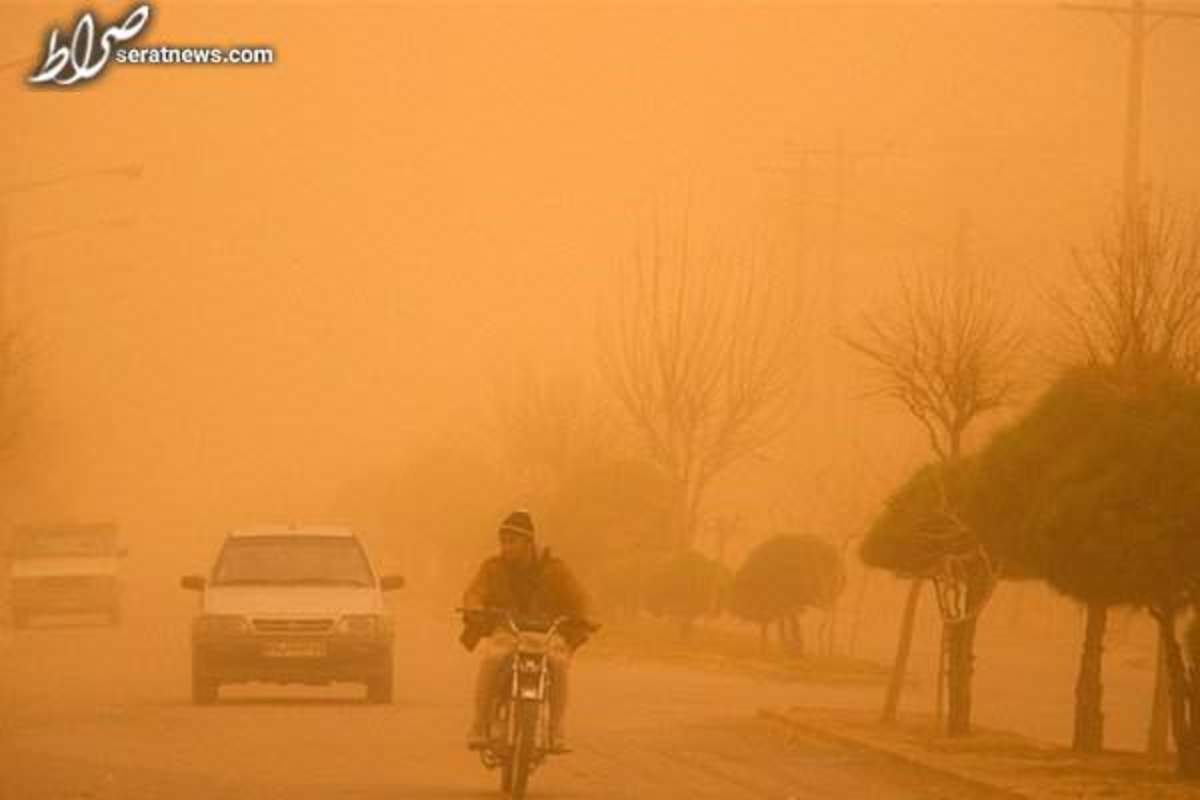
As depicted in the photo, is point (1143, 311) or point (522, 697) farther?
point (1143, 311)

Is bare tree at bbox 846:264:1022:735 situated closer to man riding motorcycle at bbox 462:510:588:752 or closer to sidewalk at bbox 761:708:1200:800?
sidewalk at bbox 761:708:1200:800

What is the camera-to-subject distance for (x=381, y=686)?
32906 millimetres

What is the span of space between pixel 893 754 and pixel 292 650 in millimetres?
8643

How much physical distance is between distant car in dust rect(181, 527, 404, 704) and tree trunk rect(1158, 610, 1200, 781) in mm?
10628

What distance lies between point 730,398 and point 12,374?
605 inches

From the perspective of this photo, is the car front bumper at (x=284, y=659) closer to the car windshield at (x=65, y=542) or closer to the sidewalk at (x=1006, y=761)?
the sidewalk at (x=1006, y=761)

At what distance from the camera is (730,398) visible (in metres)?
55.8

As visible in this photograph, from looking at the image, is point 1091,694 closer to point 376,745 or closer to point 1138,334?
point 1138,334

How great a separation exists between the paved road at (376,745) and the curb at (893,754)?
0.40 ft

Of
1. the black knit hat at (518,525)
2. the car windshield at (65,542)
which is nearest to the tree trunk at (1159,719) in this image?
the black knit hat at (518,525)

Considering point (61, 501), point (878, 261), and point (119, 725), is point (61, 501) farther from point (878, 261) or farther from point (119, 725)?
point (119, 725)

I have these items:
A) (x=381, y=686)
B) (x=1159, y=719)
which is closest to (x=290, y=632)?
(x=381, y=686)

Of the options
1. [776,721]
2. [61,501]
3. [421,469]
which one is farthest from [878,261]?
[776,721]

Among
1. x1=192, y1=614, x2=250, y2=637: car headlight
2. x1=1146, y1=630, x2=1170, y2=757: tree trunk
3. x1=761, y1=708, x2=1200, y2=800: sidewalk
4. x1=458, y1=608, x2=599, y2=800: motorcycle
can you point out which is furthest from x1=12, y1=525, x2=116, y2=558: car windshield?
x1=458, y1=608, x2=599, y2=800: motorcycle
